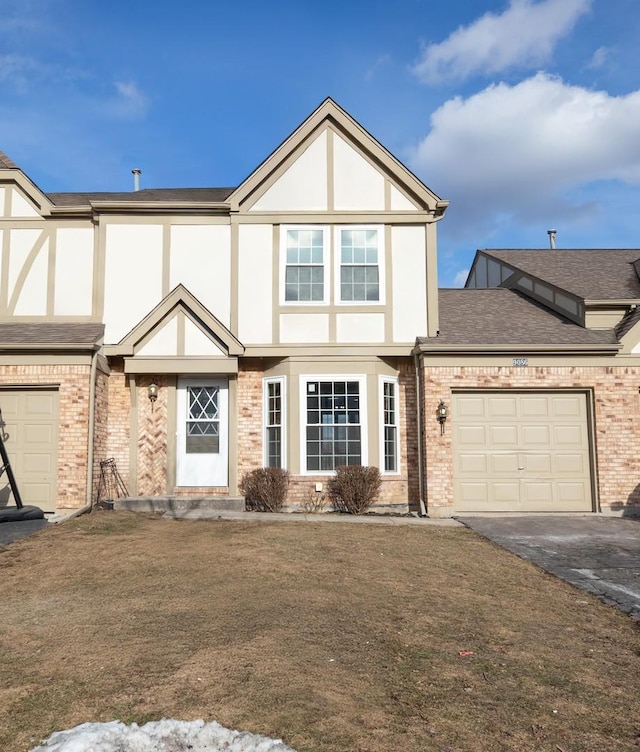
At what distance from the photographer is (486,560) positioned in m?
7.82

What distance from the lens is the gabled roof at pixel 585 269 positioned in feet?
44.4

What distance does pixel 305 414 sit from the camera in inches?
487

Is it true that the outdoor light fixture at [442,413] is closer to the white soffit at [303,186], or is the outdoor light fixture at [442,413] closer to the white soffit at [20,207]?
the white soffit at [303,186]

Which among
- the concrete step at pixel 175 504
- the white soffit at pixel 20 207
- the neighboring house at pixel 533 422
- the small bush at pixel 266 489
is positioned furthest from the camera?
the white soffit at pixel 20 207

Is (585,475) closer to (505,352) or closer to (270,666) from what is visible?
(505,352)

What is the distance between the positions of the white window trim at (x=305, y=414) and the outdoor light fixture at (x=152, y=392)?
301 cm

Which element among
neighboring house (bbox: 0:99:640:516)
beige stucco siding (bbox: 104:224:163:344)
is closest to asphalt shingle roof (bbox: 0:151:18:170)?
neighboring house (bbox: 0:99:640:516)

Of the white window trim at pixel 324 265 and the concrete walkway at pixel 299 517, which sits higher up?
the white window trim at pixel 324 265

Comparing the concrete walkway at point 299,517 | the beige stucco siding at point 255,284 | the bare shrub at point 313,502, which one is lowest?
the concrete walkway at point 299,517

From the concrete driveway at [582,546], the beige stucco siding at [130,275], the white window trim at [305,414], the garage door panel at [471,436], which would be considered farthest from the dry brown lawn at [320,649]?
the beige stucco siding at [130,275]

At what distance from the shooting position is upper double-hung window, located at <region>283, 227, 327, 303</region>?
41.8ft

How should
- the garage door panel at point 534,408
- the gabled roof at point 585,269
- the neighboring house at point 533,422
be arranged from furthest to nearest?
the gabled roof at point 585,269
the garage door panel at point 534,408
the neighboring house at point 533,422

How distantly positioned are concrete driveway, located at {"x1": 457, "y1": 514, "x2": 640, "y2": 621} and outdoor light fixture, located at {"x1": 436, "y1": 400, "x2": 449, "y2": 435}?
1.82 m

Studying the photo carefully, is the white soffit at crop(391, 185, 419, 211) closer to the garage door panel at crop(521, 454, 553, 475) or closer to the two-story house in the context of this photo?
the two-story house
